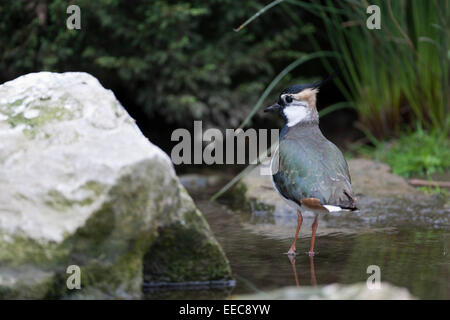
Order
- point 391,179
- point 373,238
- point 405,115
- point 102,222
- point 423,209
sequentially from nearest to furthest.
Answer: point 102,222 → point 373,238 → point 423,209 → point 391,179 → point 405,115

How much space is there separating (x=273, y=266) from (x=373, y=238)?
33.9 inches

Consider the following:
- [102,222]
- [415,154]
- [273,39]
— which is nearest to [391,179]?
[415,154]

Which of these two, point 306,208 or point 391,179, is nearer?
point 306,208

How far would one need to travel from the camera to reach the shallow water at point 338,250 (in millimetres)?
3059

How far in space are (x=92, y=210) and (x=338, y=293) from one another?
1155 millimetres

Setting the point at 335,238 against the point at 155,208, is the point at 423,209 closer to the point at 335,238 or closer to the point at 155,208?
the point at 335,238

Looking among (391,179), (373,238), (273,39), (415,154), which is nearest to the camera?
(373,238)

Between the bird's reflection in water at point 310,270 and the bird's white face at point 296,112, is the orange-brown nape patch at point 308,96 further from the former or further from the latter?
the bird's reflection in water at point 310,270

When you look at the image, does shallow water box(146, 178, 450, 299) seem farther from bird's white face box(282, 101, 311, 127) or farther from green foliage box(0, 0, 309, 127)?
green foliage box(0, 0, 309, 127)

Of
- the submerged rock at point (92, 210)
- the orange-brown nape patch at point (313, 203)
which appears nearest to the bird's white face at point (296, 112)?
the orange-brown nape patch at point (313, 203)

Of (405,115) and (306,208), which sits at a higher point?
(405,115)

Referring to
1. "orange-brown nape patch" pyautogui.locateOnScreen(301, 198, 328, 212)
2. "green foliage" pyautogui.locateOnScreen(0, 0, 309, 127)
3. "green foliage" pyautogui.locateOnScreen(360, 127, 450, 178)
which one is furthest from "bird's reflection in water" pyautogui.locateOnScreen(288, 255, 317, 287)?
"green foliage" pyautogui.locateOnScreen(0, 0, 309, 127)

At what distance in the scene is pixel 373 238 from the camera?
3.95 metres

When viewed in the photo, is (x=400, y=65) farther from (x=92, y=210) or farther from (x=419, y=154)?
(x=92, y=210)
